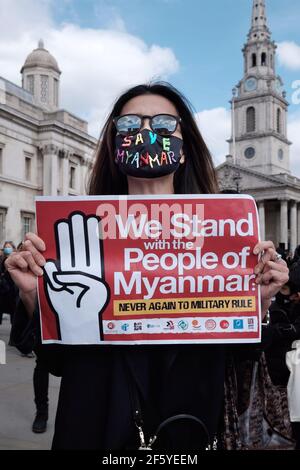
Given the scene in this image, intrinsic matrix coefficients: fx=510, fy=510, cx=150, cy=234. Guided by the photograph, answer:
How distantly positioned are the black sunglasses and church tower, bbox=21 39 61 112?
42.5m

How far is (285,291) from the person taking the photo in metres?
3.70

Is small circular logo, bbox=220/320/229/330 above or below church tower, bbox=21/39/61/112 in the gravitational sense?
below

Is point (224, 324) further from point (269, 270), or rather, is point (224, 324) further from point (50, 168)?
point (50, 168)

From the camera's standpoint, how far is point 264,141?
7594cm

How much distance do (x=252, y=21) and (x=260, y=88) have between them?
572 inches

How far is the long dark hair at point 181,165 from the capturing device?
7.36 feet

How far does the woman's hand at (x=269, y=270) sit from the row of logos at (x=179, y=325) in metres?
0.13

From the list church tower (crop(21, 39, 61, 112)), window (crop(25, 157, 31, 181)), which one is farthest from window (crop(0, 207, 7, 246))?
church tower (crop(21, 39, 61, 112))

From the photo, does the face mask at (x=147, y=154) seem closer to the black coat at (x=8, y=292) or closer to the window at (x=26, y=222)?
the black coat at (x=8, y=292)

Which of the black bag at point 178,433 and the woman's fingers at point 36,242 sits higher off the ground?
the woman's fingers at point 36,242

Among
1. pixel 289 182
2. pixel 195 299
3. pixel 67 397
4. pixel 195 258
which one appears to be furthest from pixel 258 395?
pixel 289 182

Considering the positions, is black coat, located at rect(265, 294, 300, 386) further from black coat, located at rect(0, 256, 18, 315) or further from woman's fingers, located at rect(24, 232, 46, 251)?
black coat, located at rect(0, 256, 18, 315)

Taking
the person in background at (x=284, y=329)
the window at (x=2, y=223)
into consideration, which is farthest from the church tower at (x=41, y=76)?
the person in background at (x=284, y=329)

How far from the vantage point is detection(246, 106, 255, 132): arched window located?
7862 centimetres
